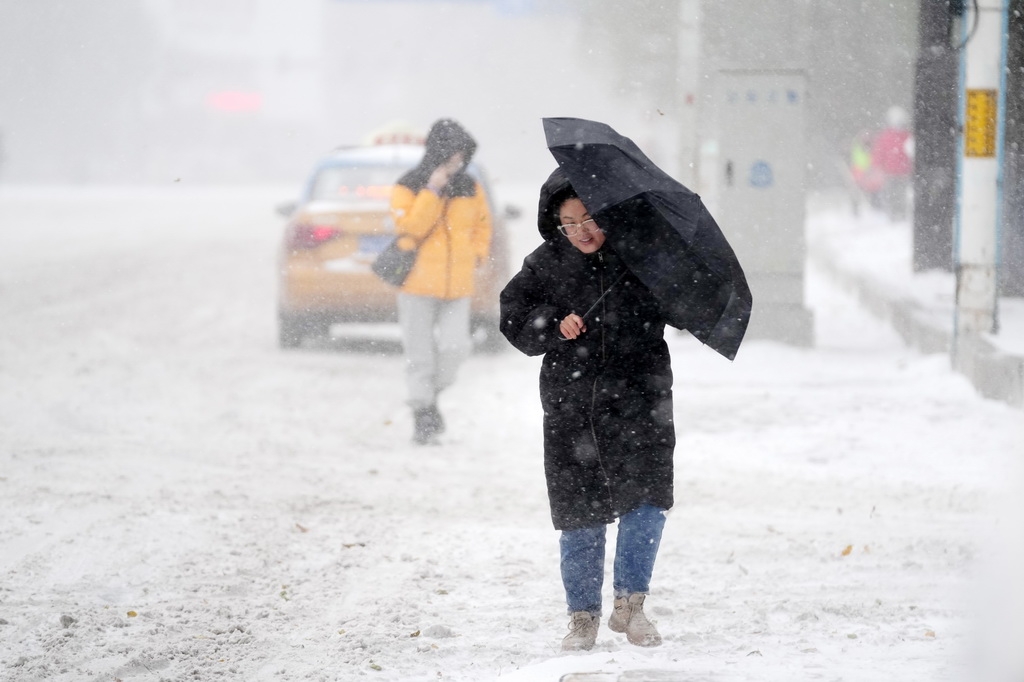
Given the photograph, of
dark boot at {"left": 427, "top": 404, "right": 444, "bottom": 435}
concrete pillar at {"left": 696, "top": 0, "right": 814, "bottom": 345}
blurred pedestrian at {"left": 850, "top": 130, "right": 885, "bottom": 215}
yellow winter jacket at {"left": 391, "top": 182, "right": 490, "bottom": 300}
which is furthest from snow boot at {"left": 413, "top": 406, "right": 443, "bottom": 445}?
blurred pedestrian at {"left": 850, "top": 130, "right": 885, "bottom": 215}

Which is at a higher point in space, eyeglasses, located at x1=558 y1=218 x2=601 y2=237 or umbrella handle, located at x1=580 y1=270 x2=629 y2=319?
eyeglasses, located at x1=558 y1=218 x2=601 y2=237

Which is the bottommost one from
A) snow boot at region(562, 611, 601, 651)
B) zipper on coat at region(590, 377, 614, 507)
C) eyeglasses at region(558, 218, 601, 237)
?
snow boot at region(562, 611, 601, 651)

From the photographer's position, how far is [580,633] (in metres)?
4.39

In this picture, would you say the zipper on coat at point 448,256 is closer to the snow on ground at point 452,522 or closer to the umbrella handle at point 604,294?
the snow on ground at point 452,522

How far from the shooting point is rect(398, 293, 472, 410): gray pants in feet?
26.5

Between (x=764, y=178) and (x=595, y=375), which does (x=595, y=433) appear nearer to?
(x=595, y=375)

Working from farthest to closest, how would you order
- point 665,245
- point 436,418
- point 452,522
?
point 436,418 → point 452,522 → point 665,245

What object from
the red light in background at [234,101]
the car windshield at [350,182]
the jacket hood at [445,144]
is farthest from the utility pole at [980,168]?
the red light in background at [234,101]

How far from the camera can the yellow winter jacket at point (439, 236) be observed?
787 centimetres

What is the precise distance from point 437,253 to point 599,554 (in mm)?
3767

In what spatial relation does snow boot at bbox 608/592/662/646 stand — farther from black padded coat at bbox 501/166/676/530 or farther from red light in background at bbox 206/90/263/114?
red light in background at bbox 206/90/263/114

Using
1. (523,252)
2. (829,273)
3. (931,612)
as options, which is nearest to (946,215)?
(829,273)

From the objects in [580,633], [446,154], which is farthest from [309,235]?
[580,633]

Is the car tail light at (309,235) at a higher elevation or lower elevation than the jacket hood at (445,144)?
lower
